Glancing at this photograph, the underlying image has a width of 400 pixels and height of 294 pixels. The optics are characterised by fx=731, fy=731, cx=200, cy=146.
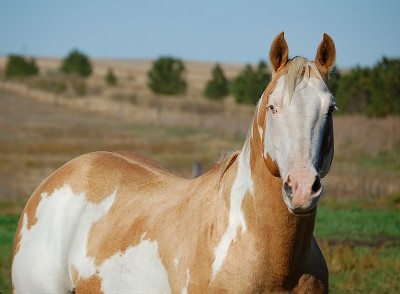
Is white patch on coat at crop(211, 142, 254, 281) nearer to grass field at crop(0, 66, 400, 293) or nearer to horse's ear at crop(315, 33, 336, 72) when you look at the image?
grass field at crop(0, 66, 400, 293)

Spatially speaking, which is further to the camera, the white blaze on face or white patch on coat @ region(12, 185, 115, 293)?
white patch on coat @ region(12, 185, 115, 293)

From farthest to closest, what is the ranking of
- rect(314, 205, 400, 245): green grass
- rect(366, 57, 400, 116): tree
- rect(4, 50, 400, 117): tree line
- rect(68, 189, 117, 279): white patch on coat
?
rect(366, 57, 400, 116): tree
rect(4, 50, 400, 117): tree line
rect(314, 205, 400, 245): green grass
rect(68, 189, 117, 279): white patch on coat

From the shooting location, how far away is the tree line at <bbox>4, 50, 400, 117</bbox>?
29.5m

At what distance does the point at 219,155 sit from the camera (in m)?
4.67

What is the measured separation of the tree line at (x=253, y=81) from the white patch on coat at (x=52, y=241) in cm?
160

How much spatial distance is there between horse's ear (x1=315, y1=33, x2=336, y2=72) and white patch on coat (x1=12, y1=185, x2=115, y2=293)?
219cm

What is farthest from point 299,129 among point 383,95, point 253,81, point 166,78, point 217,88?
point 166,78

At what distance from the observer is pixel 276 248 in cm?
381

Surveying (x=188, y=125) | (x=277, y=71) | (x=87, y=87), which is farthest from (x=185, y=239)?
(x=87, y=87)

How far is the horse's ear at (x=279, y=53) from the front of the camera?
3.91 metres

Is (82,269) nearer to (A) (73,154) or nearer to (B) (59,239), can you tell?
(B) (59,239)

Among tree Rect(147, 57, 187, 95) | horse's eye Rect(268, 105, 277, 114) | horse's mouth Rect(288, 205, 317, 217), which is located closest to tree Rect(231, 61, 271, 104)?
tree Rect(147, 57, 187, 95)

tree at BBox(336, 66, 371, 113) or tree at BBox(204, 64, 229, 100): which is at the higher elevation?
tree at BBox(336, 66, 371, 113)

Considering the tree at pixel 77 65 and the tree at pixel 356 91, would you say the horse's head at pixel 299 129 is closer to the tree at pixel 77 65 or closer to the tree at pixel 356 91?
the tree at pixel 356 91
